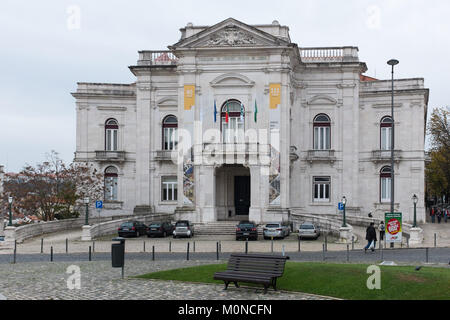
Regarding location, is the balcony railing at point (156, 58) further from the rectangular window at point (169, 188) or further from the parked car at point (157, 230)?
the parked car at point (157, 230)

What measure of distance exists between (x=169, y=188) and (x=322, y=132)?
16.2m

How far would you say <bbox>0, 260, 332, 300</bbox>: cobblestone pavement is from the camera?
55.7 ft

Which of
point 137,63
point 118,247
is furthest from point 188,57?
point 118,247

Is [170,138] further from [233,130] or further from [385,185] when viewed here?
[385,185]

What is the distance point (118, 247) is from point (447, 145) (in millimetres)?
59516

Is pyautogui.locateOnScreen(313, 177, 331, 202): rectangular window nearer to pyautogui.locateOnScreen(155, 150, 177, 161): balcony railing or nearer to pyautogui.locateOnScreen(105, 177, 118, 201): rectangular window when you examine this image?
pyautogui.locateOnScreen(155, 150, 177, 161): balcony railing

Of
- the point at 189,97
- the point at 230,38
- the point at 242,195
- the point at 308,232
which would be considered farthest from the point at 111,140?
the point at 308,232

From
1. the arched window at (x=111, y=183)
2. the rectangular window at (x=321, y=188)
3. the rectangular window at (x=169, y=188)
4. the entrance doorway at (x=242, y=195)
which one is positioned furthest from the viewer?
the arched window at (x=111, y=183)

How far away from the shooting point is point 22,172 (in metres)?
57.2

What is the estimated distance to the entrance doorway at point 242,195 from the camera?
181 feet

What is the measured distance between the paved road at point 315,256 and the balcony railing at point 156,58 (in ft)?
95.9

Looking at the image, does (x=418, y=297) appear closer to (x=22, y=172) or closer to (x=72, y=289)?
(x=72, y=289)

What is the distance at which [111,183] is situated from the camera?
6047 centimetres

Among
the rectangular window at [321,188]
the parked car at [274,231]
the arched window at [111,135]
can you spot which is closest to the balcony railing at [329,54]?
the rectangular window at [321,188]
